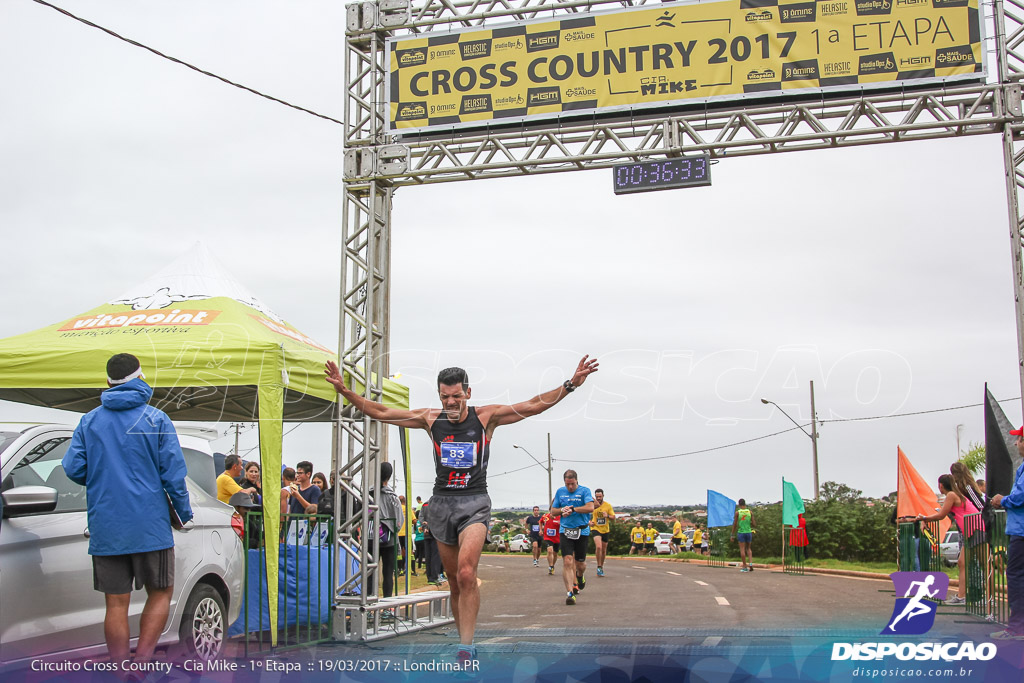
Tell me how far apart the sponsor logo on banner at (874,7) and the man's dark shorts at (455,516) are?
23.7ft

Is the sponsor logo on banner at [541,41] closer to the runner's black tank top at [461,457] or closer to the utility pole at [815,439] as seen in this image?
the runner's black tank top at [461,457]

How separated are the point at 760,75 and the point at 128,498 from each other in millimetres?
8109

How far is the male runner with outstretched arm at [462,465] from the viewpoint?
295 inches

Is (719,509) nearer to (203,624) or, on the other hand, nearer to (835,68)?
(835,68)

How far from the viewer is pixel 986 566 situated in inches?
464

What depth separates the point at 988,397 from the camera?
11133 millimetres

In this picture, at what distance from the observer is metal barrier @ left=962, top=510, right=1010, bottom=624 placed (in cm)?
1109

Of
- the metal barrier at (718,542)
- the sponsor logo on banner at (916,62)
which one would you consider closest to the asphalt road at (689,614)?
the sponsor logo on banner at (916,62)

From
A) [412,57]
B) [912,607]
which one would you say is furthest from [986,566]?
[412,57]

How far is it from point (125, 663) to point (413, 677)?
1.88 meters

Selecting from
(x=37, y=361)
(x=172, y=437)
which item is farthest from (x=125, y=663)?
(x=37, y=361)

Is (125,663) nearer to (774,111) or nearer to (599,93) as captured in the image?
(599,93)

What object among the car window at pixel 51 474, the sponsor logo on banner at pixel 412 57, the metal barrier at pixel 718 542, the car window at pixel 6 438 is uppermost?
the sponsor logo on banner at pixel 412 57

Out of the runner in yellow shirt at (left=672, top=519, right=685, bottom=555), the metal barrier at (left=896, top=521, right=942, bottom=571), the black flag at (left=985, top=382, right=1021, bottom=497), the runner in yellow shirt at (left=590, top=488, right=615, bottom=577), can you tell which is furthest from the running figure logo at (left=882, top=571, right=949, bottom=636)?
the runner in yellow shirt at (left=672, top=519, right=685, bottom=555)
